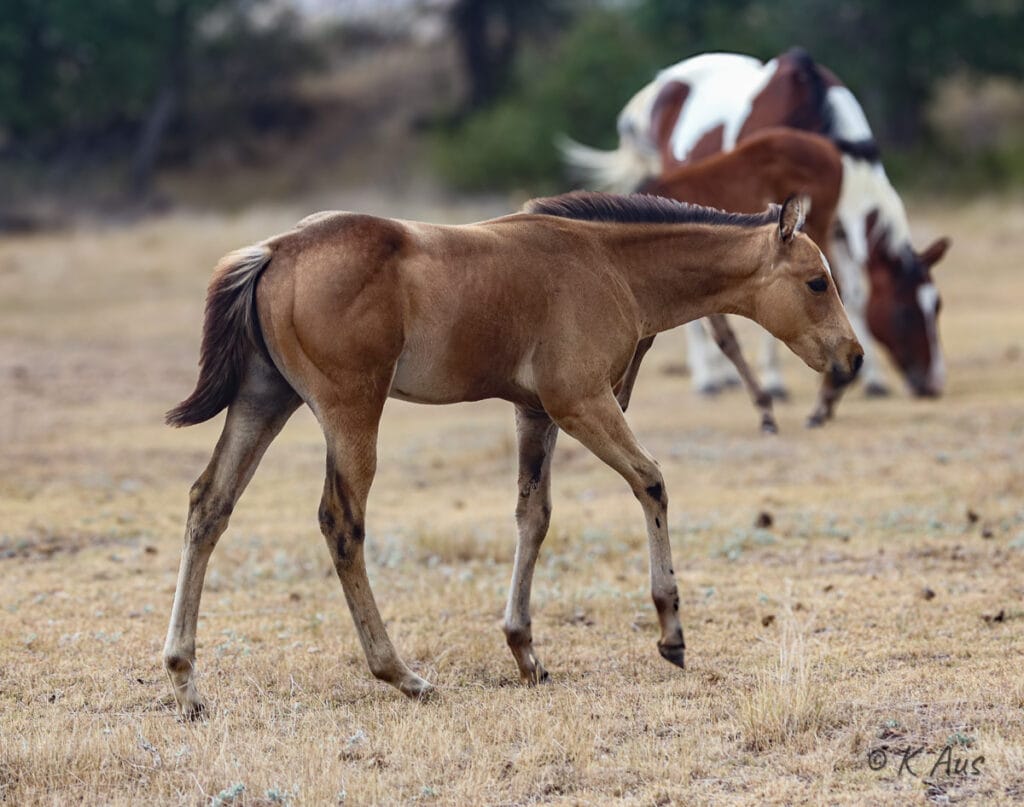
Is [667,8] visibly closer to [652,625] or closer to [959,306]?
[959,306]

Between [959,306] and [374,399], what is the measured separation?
1689 centimetres

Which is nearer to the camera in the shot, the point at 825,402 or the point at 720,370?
the point at 825,402

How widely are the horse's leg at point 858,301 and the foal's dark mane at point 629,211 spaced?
20.3ft

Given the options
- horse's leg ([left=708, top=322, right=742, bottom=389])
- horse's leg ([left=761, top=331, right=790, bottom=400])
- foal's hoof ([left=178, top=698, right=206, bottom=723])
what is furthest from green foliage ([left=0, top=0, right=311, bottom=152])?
foal's hoof ([left=178, top=698, right=206, bottom=723])

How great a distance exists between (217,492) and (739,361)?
19.5 feet

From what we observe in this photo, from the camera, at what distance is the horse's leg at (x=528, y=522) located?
18.9ft

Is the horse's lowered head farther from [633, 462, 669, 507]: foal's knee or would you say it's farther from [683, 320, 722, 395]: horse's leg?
[633, 462, 669, 507]: foal's knee

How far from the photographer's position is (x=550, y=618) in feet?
22.5

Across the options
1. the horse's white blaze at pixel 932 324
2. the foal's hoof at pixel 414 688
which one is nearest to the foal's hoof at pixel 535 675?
the foal's hoof at pixel 414 688

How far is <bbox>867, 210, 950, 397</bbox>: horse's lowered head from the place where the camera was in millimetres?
13102

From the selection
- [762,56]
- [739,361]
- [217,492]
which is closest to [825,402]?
[739,361]

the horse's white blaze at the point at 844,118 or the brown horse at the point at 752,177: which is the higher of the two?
the horse's white blaze at the point at 844,118

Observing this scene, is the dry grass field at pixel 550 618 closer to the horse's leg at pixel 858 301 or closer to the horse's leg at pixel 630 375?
the horse's leg at pixel 858 301

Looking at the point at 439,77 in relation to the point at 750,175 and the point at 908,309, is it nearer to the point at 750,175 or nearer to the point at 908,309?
the point at 908,309
